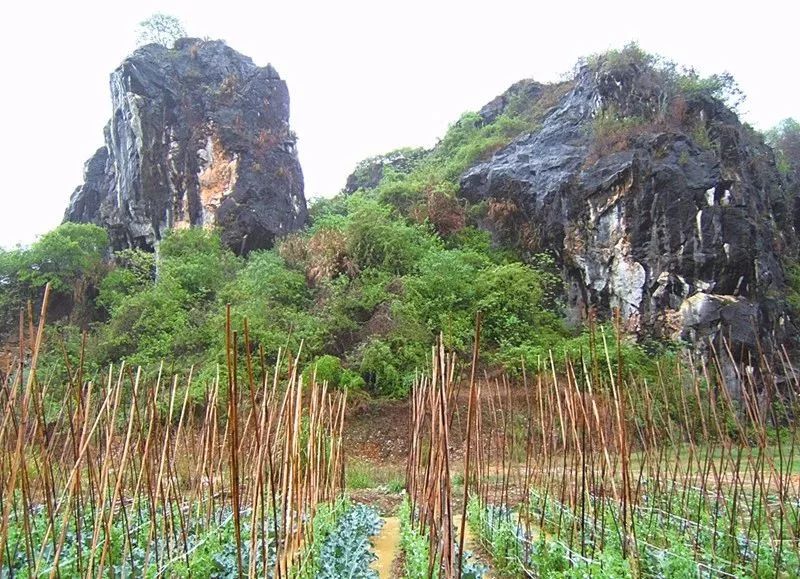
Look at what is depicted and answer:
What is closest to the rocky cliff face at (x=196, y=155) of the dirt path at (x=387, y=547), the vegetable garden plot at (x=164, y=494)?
the dirt path at (x=387, y=547)

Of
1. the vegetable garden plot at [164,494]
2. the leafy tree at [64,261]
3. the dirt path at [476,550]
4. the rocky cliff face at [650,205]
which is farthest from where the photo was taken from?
the leafy tree at [64,261]

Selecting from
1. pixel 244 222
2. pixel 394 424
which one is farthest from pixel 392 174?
pixel 394 424

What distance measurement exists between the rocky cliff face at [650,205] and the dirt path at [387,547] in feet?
28.8

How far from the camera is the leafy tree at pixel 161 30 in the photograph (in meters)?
22.8

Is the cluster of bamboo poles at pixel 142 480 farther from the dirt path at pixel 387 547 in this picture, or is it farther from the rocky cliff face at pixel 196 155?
the rocky cliff face at pixel 196 155

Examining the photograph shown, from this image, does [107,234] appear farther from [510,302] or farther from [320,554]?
[320,554]

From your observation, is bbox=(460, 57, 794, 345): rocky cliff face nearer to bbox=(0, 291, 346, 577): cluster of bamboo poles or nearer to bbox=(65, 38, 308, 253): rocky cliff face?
bbox=(65, 38, 308, 253): rocky cliff face

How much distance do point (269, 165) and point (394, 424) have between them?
1263cm

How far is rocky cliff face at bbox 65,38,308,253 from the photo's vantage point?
19.3 meters

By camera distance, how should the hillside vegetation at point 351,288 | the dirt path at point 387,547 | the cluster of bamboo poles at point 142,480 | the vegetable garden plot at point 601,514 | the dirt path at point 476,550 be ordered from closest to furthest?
the cluster of bamboo poles at point 142,480, the vegetable garden plot at point 601,514, the dirt path at point 476,550, the dirt path at point 387,547, the hillside vegetation at point 351,288

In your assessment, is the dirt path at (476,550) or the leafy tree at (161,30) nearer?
the dirt path at (476,550)

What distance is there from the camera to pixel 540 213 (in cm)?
1620

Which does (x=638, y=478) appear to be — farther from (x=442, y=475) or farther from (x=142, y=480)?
(x=142, y=480)

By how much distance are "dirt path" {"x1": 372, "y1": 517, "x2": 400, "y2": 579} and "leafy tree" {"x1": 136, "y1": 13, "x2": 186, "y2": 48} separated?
72.6 ft
